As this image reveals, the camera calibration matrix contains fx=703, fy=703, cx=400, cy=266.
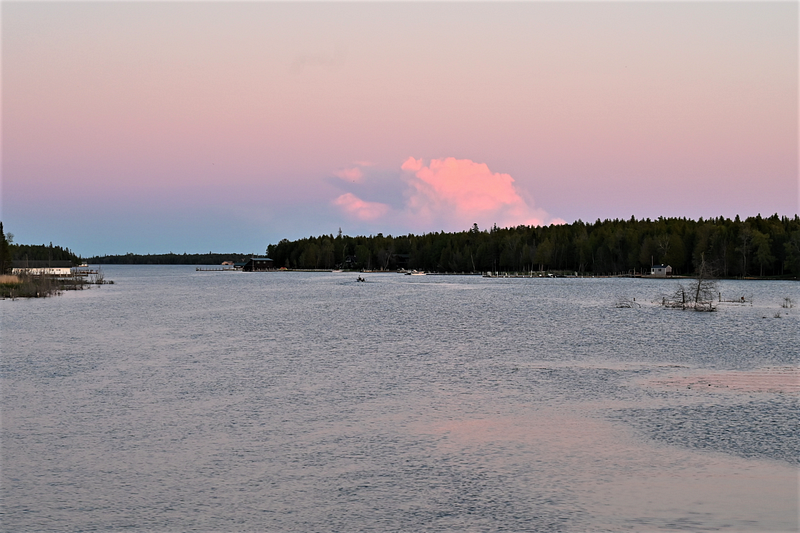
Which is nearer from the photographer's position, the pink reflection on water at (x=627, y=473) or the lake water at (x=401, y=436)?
the pink reflection on water at (x=627, y=473)

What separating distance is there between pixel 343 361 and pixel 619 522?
2459 cm

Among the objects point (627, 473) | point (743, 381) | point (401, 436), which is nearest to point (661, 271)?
point (743, 381)

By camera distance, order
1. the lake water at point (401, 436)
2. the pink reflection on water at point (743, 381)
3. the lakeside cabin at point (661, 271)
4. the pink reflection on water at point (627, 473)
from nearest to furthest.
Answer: the pink reflection on water at point (627, 473) < the lake water at point (401, 436) < the pink reflection on water at point (743, 381) < the lakeside cabin at point (661, 271)

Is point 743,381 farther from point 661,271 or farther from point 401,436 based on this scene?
point 661,271

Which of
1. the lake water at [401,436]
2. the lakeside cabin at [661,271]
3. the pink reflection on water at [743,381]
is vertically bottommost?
the lake water at [401,436]

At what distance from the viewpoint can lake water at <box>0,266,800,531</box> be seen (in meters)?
14.1

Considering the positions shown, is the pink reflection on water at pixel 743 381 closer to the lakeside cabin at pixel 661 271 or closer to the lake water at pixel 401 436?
the lake water at pixel 401 436

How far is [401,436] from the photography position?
66.5ft

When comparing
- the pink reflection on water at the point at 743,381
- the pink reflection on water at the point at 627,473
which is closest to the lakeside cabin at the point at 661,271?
the pink reflection on water at the point at 743,381

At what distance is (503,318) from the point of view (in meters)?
67.4

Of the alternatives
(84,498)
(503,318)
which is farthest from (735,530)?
(503,318)

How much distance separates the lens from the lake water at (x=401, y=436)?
14.1m

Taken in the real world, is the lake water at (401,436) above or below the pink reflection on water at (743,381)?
below

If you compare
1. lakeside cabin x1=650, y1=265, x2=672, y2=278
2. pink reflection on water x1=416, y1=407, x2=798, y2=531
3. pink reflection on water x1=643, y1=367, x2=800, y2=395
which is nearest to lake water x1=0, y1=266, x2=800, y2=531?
pink reflection on water x1=416, y1=407, x2=798, y2=531
